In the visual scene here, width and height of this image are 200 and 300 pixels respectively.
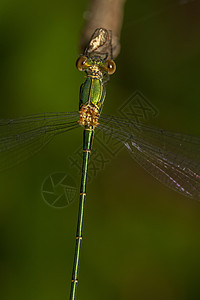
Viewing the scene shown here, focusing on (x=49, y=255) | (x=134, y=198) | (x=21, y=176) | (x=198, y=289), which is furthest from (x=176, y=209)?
(x=21, y=176)

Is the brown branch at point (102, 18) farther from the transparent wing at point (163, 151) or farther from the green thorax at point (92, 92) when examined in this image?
the transparent wing at point (163, 151)

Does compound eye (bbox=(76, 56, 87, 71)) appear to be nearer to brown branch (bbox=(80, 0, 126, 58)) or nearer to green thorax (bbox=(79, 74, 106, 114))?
green thorax (bbox=(79, 74, 106, 114))

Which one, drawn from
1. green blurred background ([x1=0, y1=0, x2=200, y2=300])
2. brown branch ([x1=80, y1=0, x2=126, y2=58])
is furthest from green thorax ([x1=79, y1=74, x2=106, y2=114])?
brown branch ([x1=80, y1=0, x2=126, y2=58])

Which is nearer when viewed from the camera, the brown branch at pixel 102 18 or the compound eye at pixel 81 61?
the brown branch at pixel 102 18

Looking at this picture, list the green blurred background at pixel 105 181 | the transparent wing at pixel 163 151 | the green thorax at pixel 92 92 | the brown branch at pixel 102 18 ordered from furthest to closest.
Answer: the green blurred background at pixel 105 181 → the green thorax at pixel 92 92 → the transparent wing at pixel 163 151 → the brown branch at pixel 102 18

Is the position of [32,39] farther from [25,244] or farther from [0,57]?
[25,244]

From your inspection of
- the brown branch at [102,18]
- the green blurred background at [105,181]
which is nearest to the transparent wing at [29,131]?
the green blurred background at [105,181]

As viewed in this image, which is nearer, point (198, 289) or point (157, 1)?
point (198, 289)
